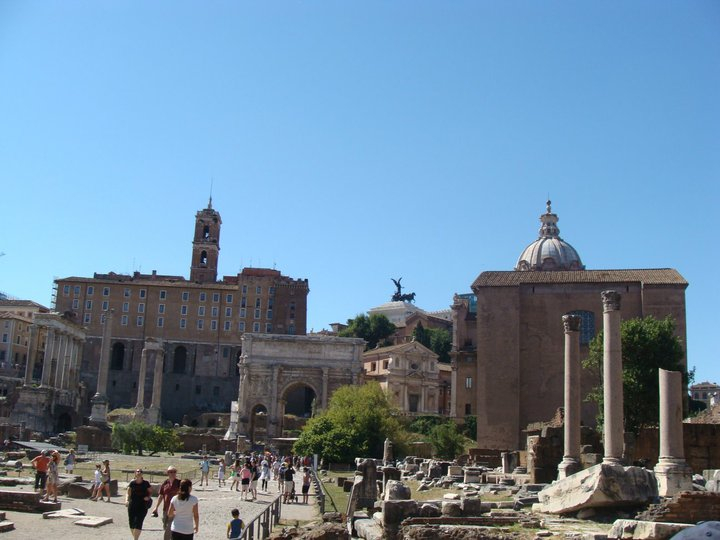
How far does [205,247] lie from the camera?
266 ft

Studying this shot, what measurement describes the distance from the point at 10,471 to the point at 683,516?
63.5ft

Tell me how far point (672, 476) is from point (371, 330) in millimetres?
69208

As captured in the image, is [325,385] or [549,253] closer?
[325,385]

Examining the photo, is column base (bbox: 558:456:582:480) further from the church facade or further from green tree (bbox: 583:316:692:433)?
the church facade

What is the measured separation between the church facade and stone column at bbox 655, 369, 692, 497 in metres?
25.8

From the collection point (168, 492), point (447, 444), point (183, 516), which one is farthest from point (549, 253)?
point (183, 516)

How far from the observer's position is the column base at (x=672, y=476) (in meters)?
14.3

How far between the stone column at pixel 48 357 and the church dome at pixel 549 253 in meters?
32.7

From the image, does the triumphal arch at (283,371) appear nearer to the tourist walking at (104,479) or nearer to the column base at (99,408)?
the column base at (99,408)

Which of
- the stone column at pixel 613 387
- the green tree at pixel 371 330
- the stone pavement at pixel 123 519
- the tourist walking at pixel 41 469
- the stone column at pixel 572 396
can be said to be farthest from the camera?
the green tree at pixel 371 330

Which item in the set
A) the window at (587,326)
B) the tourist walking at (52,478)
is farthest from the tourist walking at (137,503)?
the window at (587,326)

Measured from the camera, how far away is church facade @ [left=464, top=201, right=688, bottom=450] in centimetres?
4109

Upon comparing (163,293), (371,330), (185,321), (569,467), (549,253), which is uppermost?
(549,253)

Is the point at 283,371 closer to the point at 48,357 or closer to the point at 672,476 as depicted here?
the point at 48,357
